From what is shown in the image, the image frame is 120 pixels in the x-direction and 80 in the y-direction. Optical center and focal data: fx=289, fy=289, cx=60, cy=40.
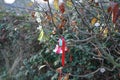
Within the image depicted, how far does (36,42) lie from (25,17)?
0.80m

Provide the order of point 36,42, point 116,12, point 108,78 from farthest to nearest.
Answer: point 36,42
point 108,78
point 116,12

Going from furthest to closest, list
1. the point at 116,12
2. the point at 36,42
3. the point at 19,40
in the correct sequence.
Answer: the point at 19,40 → the point at 36,42 → the point at 116,12

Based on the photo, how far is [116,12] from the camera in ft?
6.47

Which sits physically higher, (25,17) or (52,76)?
(25,17)

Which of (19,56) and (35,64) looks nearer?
(35,64)

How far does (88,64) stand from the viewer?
13.7ft

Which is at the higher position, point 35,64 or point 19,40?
point 19,40

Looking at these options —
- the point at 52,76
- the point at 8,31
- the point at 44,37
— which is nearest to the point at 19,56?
the point at 8,31

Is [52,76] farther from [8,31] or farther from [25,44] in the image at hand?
[8,31]

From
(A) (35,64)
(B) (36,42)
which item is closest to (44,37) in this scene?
(A) (35,64)

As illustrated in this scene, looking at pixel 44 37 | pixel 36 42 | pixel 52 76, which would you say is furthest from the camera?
pixel 36 42

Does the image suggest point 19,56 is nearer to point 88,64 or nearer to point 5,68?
point 5,68

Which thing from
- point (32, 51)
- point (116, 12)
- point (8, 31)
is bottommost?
point (32, 51)

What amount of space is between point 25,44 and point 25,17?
64cm
